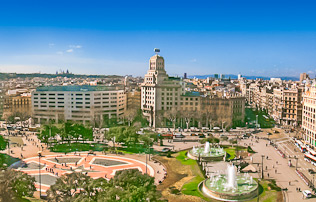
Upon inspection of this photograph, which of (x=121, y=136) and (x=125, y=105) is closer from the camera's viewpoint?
(x=121, y=136)

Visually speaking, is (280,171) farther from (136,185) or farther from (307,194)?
(136,185)

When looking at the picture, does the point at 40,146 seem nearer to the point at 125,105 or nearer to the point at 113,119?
the point at 113,119

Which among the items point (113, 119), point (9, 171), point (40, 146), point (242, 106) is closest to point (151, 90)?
point (113, 119)

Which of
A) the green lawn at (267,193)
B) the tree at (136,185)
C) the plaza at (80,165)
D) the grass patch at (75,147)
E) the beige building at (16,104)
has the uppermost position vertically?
the beige building at (16,104)

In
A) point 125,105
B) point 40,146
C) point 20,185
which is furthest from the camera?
point 125,105

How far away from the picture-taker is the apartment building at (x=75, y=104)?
4929 inches

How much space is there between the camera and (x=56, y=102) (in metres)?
128

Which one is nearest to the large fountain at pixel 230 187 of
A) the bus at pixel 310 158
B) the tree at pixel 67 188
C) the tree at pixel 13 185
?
the tree at pixel 67 188

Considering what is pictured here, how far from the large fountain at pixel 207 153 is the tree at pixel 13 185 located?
3898 centimetres

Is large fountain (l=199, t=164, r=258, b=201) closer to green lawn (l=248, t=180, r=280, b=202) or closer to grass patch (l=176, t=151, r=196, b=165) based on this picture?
green lawn (l=248, t=180, r=280, b=202)

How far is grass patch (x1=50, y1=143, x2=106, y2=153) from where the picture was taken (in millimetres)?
82075

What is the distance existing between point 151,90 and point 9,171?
3272 inches

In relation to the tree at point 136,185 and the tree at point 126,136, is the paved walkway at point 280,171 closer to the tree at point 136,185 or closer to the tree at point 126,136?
the tree at point 136,185

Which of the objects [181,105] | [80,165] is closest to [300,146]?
[181,105]
